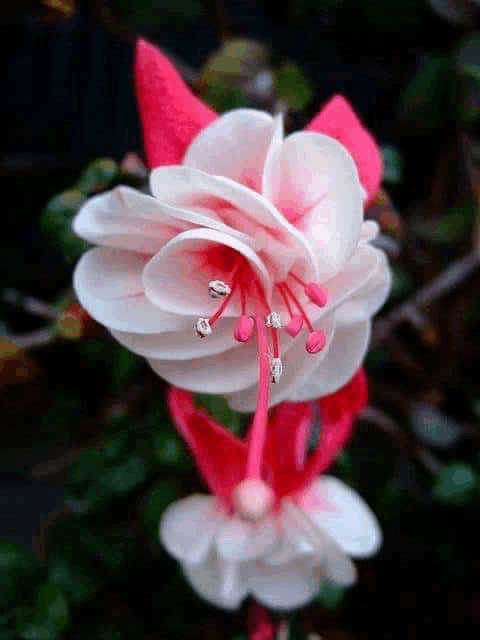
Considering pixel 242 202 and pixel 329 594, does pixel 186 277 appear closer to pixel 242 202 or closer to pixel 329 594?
pixel 242 202

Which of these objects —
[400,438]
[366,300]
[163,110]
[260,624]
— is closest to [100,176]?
[163,110]

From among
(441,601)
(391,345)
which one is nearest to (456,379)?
(391,345)

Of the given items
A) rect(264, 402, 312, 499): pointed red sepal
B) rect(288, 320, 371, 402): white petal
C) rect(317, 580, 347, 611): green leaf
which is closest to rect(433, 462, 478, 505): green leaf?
rect(317, 580, 347, 611): green leaf

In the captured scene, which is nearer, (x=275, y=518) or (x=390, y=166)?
(x=275, y=518)

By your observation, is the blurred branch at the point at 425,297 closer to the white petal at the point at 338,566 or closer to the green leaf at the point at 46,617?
the white petal at the point at 338,566

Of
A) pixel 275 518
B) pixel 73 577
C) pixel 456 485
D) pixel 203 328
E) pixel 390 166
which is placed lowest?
pixel 73 577

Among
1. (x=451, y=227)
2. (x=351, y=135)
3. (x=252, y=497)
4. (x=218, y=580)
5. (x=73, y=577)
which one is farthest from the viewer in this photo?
(x=451, y=227)

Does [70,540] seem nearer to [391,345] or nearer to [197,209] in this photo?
[391,345]
